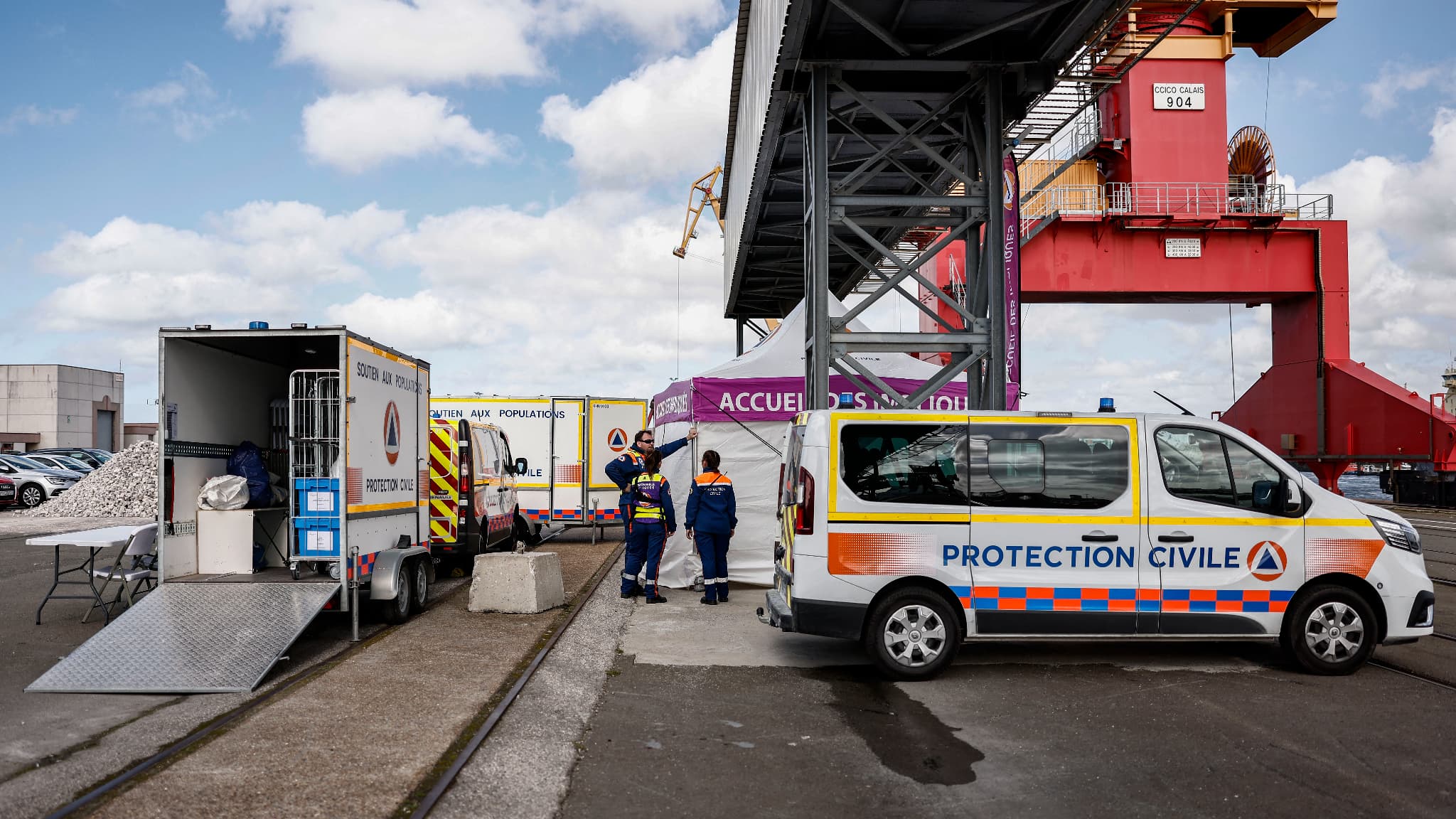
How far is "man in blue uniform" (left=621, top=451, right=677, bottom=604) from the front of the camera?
11633mm

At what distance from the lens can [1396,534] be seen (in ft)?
25.4

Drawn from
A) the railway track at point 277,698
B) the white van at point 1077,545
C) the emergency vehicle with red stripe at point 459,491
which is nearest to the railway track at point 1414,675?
the white van at point 1077,545

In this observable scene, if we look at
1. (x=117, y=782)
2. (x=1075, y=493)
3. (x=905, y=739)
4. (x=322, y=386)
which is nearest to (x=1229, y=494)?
(x=1075, y=493)

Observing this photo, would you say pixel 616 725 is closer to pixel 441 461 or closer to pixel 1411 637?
pixel 1411 637

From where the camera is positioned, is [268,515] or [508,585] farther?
[508,585]

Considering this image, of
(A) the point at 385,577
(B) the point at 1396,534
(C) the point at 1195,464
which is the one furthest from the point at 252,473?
(B) the point at 1396,534

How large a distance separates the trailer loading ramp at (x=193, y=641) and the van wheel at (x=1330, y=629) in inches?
301

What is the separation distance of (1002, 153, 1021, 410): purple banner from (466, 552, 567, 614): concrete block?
5810 millimetres

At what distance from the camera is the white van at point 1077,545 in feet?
25.2

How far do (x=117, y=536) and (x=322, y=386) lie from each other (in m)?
2.38

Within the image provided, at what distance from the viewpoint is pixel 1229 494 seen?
7.84 meters

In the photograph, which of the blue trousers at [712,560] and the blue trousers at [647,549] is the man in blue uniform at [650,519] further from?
the blue trousers at [712,560]

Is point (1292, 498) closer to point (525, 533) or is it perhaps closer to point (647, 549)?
point (647, 549)

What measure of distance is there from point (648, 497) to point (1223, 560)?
6.04 metres
